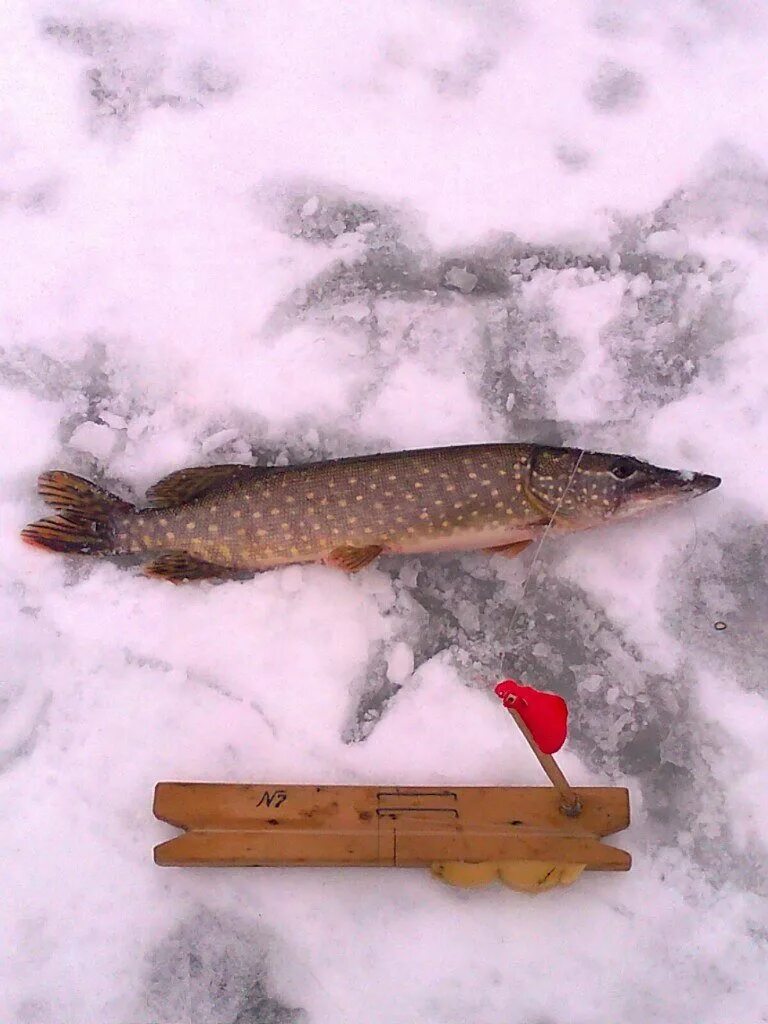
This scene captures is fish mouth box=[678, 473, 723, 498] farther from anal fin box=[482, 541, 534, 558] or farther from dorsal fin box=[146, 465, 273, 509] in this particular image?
dorsal fin box=[146, 465, 273, 509]

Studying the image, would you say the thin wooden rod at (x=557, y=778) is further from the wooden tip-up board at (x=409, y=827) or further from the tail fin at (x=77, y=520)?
the tail fin at (x=77, y=520)

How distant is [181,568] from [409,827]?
69 centimetres

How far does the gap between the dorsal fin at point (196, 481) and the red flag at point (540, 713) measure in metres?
0.70

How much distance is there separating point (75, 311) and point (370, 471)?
819mm

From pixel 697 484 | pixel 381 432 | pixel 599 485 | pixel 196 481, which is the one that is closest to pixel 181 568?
pixel 196 481

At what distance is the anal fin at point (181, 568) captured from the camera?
5.53 ft

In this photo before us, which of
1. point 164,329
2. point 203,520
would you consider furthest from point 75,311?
point 203,520

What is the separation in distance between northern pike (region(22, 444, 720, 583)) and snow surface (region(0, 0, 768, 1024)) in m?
0.09

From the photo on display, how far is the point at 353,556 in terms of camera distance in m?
1.67

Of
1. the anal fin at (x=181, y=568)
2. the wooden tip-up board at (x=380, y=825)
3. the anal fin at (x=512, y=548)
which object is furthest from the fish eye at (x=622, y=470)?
the anal fin at (x=181, y=568)

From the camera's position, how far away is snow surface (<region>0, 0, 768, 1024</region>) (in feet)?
5.04

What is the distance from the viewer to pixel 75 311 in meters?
1.89

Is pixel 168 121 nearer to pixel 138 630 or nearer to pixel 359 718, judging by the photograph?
pixel 138 630

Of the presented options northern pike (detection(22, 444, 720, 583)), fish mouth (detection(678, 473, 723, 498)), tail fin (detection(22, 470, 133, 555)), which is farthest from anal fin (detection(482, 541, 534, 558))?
tail fin (detection(22, 470, 133, 555))
